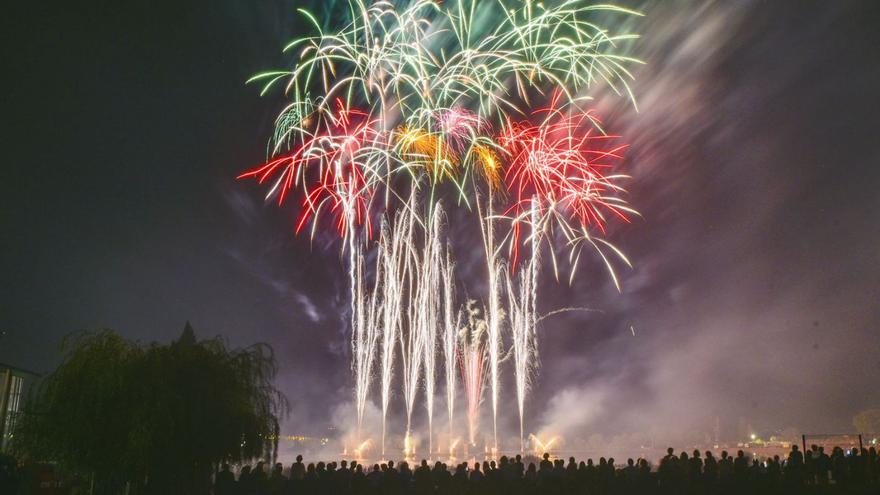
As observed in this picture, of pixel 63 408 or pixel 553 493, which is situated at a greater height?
pixel 63 408

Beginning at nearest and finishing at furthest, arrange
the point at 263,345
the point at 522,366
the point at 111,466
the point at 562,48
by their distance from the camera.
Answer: the point at 111,466 → the point at 263,345 → the point at 562,48 → the point at 522,366

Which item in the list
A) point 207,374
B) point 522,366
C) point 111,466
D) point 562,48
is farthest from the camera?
point 522,366

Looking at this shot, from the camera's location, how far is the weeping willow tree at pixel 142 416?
48.7 feet

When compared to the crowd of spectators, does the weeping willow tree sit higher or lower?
higher

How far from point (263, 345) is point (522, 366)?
1587 cm

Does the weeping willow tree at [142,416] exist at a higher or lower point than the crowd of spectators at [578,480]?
higher

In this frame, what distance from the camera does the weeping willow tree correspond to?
14.9 meters

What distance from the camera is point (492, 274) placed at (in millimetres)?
27062

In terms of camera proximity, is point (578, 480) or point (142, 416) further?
point (578, 480)

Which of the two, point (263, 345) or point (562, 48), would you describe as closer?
point (263, 345)

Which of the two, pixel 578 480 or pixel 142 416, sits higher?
pixel 142 416

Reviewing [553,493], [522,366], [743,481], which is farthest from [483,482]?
[522,366]

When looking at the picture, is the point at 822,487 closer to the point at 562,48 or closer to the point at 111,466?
the point at 562,48

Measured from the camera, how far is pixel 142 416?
577 inches
